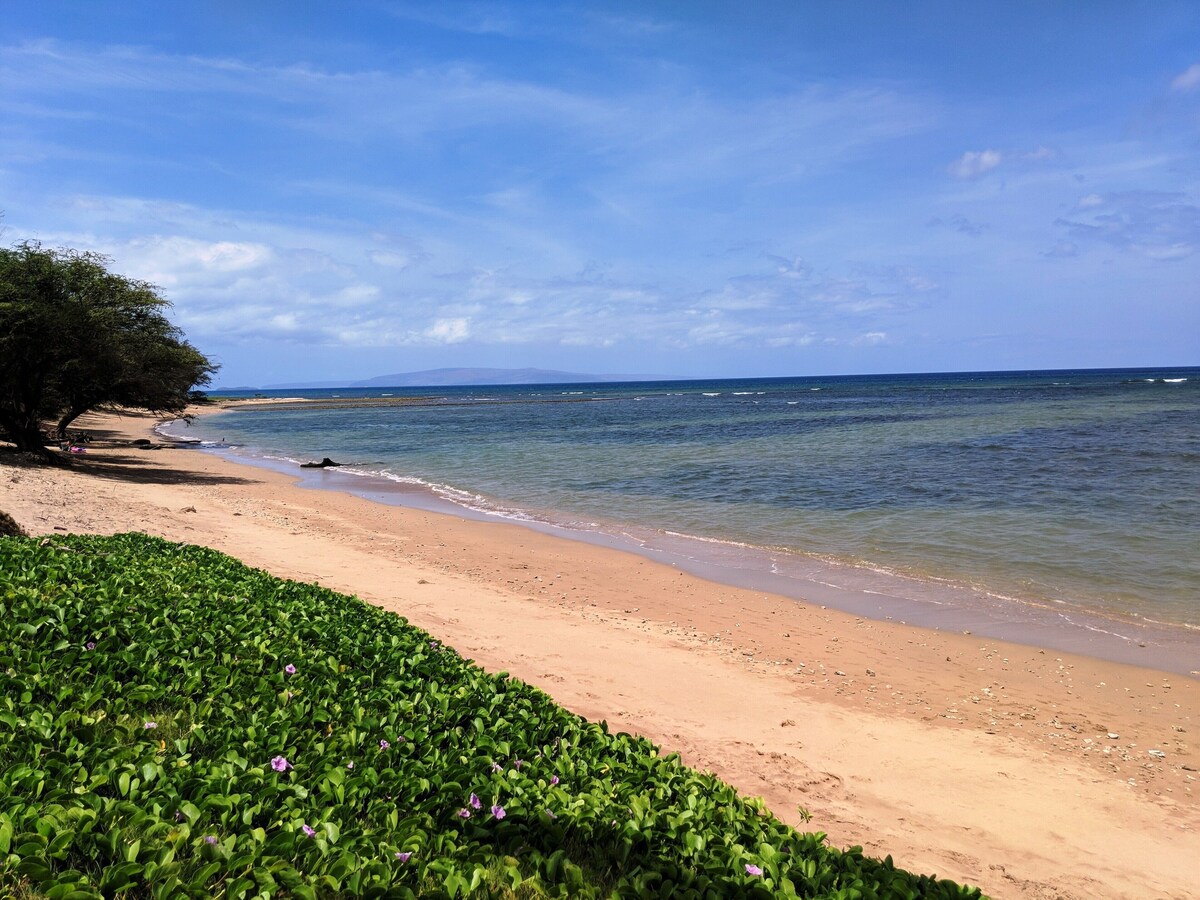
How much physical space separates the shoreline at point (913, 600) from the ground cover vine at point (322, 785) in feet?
24.0

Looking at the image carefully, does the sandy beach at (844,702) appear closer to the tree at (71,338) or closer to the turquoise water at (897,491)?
the turquoise water at (897,491)

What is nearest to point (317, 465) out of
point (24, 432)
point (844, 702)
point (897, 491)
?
point (24, 432)

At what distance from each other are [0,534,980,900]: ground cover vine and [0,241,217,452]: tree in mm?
20807

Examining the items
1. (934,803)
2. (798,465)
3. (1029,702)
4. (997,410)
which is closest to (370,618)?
(934,803)

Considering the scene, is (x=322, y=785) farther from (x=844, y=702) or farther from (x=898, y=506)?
(x=898, y=506)

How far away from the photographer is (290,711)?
439cm

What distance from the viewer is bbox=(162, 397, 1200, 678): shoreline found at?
9.50 m

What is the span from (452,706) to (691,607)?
21.6ft

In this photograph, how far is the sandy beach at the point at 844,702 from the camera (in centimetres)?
520

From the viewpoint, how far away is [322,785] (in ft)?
11.7

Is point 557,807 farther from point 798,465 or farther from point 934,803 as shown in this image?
point 798,465

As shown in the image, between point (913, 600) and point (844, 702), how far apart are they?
458 cm

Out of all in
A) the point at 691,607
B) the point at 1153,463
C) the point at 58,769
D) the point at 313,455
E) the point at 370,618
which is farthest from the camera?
the point at 313,455

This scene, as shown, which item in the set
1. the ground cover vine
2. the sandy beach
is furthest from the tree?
the ground cover vine
